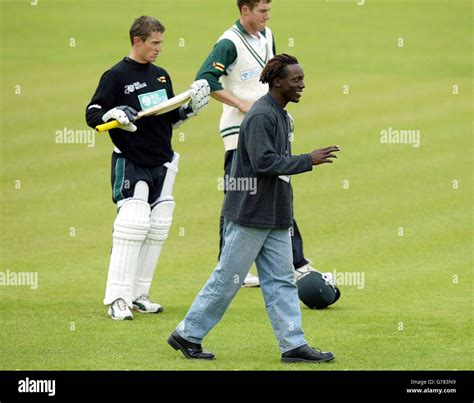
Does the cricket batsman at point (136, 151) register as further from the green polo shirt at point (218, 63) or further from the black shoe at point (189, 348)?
the black shoe at point (189, 348)

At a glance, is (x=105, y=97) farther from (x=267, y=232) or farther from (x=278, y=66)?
(x=267, y=232)

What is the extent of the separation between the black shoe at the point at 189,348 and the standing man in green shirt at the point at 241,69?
271cm

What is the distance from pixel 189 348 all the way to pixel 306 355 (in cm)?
87

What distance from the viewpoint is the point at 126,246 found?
444 inches

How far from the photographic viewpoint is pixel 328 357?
369 inches

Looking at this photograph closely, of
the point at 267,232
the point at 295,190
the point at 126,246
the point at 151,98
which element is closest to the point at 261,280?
the point at 267,232

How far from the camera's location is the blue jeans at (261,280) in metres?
9.32

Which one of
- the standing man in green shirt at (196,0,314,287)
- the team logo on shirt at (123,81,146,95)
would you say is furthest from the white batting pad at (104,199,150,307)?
the standing man in green shirt at (196,0,314,287)

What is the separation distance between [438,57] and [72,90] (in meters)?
8.24

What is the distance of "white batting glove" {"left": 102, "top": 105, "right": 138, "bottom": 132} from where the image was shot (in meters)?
10.9

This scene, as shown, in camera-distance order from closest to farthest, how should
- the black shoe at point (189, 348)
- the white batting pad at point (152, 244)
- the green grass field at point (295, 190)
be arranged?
1. the black shoe at point (189, 348)
2. the green grass field at point (295, 190)
3. the white batting pad at point (152, 244)

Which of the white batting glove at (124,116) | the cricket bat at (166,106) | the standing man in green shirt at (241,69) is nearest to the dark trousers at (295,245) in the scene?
the standing man in green shirt at (241,69)
